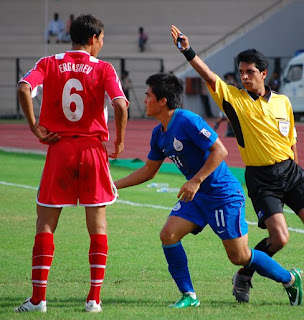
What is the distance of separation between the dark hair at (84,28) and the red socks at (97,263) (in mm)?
1450

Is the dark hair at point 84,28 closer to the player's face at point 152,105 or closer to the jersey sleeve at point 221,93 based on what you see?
the player's face at point 152,105

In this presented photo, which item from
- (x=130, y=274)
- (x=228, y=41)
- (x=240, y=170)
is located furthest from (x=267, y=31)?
(x=130, y=274)

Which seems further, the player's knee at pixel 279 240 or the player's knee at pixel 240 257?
the player's knee at pixel 279 240

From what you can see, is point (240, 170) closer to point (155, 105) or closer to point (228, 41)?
point (155, 105)

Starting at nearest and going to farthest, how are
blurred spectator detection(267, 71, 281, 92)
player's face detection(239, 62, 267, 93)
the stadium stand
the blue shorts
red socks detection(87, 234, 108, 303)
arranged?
1. red socks detection(87, 234, 108, 303)
2. the blue shorts
3. player's face detection(239, 62, 267, 93)
4. blurred spectator detection(267, 71, 281, 92)
5. the stadium stand

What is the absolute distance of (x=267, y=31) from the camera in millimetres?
42438

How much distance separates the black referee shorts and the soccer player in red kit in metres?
1.22

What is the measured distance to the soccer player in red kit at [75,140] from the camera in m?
6.34

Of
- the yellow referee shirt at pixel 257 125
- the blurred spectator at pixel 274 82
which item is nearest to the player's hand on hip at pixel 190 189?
the yellow referee shirt at pixel 257 125

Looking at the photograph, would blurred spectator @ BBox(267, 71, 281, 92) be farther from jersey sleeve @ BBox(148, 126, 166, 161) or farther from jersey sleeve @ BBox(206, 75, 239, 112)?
jersey sleeve @ BBox(148, 126, 166, 161)

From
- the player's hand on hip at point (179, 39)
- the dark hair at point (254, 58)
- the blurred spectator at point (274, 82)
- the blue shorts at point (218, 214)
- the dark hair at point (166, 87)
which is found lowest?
the blurred spectator at point (274, 82)

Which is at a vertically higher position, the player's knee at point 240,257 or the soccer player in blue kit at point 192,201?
A: the soccer player in blue kit at point 192,201

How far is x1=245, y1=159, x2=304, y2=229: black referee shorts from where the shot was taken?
689cm

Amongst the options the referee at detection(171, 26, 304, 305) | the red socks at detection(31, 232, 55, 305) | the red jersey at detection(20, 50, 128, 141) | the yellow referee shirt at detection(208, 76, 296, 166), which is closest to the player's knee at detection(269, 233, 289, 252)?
the referee at detection(171, 26, 304, 305)
